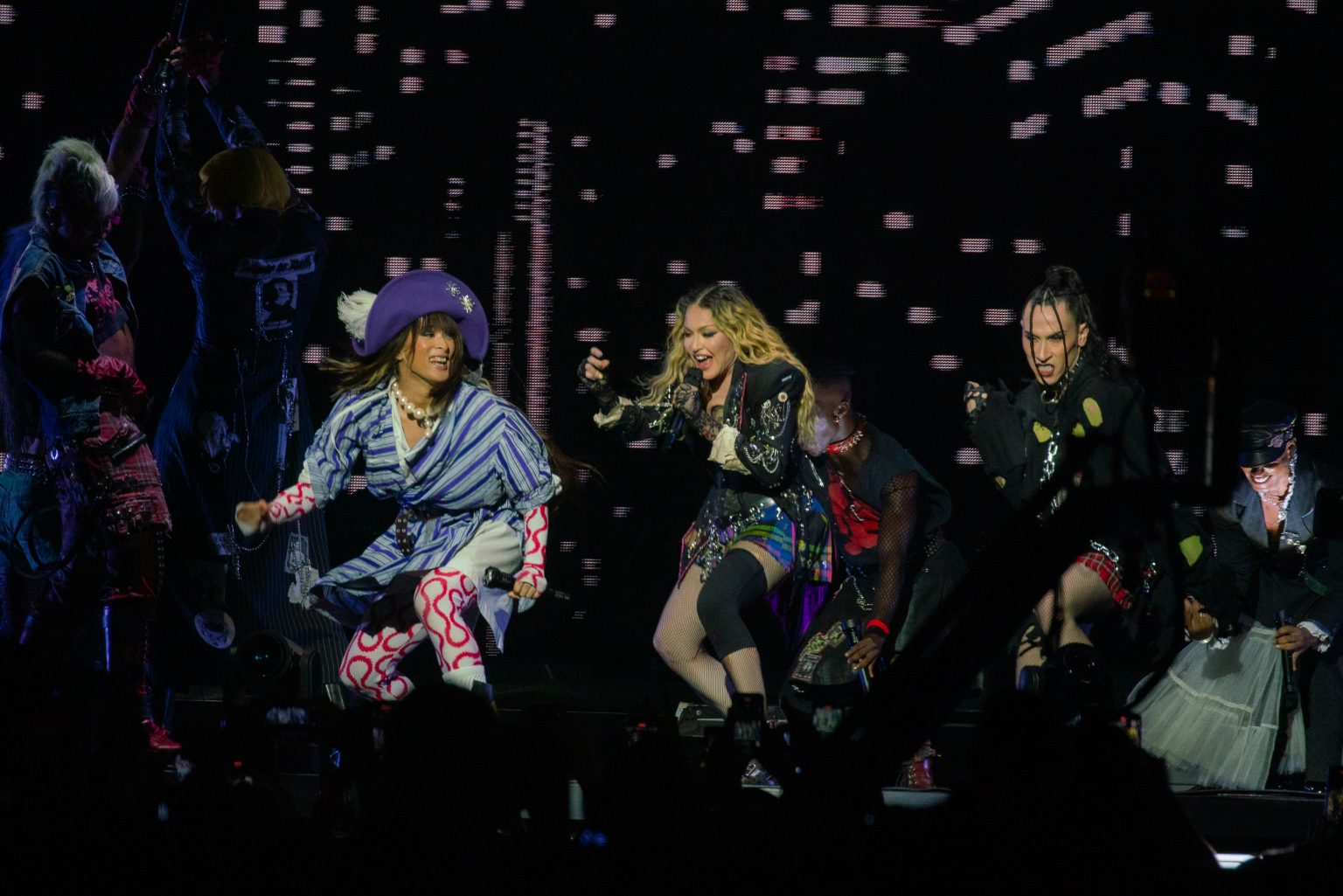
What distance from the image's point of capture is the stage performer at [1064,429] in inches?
225

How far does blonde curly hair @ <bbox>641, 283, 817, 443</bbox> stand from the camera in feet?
20.6

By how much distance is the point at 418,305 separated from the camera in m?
6.09

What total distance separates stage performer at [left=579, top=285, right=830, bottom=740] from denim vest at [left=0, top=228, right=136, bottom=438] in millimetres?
1895

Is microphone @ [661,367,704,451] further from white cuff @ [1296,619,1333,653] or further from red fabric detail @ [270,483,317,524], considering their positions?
white cuff @ [1296,619,1333,653]

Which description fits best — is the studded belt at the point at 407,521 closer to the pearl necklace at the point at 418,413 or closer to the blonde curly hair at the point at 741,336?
the pearl necklace at the point at 418,413

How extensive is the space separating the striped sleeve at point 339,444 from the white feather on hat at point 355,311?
1.18 ft

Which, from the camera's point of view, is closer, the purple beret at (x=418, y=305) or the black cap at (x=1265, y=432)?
the black cap at (x=1265, y=432)

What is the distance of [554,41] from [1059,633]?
11.6 ft

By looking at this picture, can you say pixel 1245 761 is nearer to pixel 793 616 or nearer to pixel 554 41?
pixel 793 616

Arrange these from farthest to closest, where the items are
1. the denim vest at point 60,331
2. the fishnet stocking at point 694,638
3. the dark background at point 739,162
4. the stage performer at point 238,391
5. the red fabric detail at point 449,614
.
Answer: the dark background at point 739,162 < the stage performer at point 238,391 < the fishnet stocking at point 694,638 < the denim vest at point 60,331 < the red fabric detail at point 449,614

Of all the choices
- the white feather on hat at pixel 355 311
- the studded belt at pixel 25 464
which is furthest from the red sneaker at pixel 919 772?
the studded belt at pixel 25 464

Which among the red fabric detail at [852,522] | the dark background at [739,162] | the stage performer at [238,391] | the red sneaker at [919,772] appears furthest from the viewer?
the dark background at [739,162]

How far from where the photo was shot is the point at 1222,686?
585 centimetres

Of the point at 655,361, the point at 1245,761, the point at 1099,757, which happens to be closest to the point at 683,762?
the point at 1099,757
